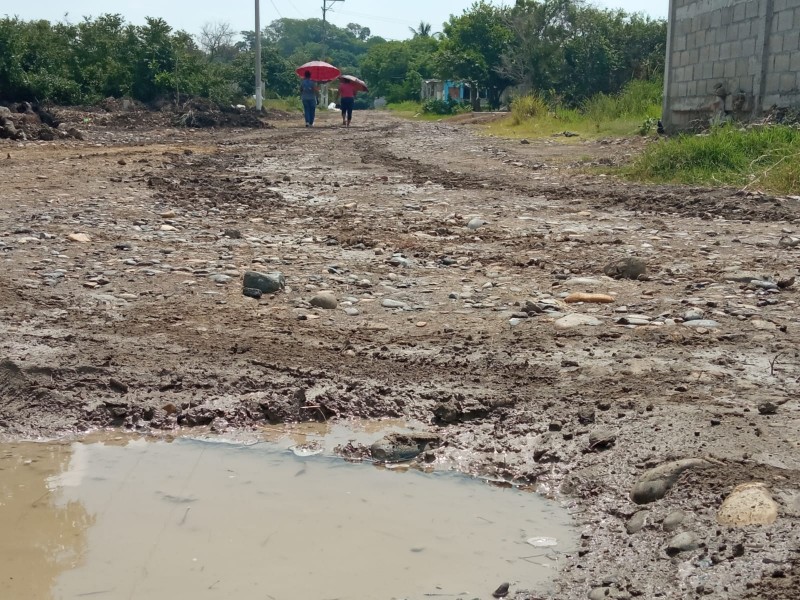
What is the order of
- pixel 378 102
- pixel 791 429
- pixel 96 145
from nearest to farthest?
1. pixel 791 429
2. pixel 96 145
3. pixel 378 102

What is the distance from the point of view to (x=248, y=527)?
97.1 inches

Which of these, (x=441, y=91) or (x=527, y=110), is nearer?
(x=527, y=110)

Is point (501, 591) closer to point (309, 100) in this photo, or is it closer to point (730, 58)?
point (730, 58)

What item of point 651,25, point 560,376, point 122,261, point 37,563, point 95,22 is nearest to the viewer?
point 37,563

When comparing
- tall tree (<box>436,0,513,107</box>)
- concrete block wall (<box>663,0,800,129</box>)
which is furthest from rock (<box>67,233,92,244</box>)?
tall tree (<box>436,0,513,107</box>)

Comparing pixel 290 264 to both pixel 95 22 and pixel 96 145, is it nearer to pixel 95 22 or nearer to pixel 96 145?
pixel 96 145

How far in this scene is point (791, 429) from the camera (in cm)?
268

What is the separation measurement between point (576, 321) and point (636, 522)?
5.65ft

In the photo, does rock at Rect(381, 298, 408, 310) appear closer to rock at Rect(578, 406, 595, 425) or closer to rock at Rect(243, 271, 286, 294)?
rock at Rect(243, 271, 286, 294)

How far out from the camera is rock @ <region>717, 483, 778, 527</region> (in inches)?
84.5

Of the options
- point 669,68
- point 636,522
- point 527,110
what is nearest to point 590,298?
point 636,522

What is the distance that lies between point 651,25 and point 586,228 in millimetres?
25952

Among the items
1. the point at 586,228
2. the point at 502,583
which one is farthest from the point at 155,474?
the point at 586,228

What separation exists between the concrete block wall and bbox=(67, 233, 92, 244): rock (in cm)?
944
